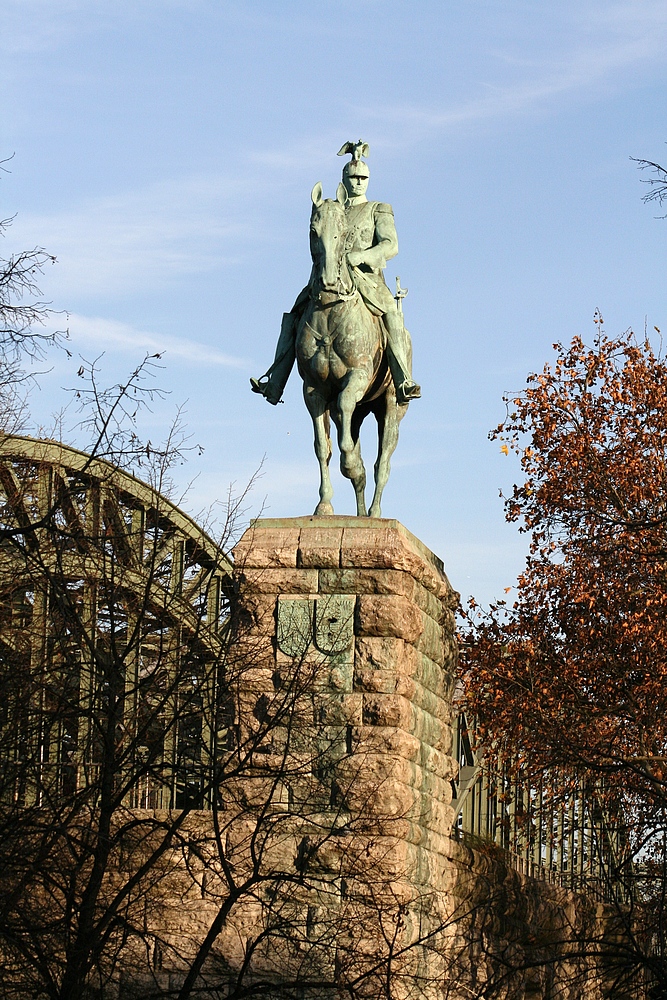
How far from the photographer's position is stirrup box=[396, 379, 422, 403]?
45.6 feet

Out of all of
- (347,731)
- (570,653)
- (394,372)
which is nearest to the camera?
(347,731)

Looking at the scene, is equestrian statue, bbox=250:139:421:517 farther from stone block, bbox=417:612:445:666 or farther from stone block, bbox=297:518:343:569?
stone block, bbox=417:612:445:666

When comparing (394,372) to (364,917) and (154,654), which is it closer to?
(154,654)

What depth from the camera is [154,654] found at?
1249 cm

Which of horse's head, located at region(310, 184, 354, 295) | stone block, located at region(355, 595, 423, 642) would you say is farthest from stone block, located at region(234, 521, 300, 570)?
horse's head, located at region(310, 184, 354, 295)

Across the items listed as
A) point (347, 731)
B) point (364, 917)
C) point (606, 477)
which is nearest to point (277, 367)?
point (347, 731)

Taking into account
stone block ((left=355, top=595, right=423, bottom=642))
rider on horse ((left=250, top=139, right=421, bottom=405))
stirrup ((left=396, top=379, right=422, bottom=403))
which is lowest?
stone block ((left=355, top=595, right=423, bottom=642))

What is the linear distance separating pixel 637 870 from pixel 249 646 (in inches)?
228

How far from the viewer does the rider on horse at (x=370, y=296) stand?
13.8 metres

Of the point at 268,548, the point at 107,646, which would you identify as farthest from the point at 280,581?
the point at 107,646

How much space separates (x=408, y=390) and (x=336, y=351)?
2.34 ft

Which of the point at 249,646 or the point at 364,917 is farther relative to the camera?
the point at 249,646

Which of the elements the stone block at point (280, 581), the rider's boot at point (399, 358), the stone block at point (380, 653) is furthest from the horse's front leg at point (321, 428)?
the stone block at point (380, 653)

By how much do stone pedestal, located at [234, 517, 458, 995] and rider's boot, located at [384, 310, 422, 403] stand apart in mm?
1341
